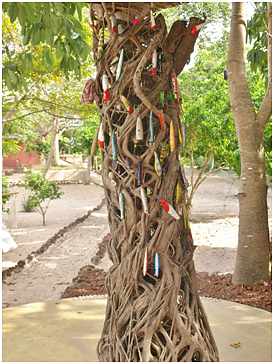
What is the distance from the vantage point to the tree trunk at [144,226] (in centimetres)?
178

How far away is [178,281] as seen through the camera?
6.01 ft

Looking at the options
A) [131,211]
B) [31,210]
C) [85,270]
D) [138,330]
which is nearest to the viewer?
[138,330]

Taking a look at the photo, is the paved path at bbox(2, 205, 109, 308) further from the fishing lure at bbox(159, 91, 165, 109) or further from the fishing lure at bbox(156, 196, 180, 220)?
the fishing lure at bbox(159, 91, 165, 109)

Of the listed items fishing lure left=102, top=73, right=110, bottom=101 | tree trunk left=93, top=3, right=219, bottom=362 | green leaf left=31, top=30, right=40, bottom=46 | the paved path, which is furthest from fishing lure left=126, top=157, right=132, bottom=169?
the paved path

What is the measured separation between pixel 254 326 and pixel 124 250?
1284 millimetres

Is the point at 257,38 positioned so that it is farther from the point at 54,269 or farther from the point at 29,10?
the point at 54,269

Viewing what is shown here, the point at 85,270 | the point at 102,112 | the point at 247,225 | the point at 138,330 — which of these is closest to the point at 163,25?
the point at 102,112

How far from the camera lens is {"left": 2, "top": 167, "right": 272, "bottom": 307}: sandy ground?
193 inches

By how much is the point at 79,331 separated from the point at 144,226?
3.47 ft

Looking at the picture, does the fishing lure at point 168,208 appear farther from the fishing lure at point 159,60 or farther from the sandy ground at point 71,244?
the sandy ground at point 71,244

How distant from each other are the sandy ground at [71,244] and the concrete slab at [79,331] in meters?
1.71

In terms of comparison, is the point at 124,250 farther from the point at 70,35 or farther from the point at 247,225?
the point at 247,225

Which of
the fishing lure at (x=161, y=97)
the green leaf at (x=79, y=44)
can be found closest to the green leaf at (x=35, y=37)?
the green leaf at (x=79, y=44)

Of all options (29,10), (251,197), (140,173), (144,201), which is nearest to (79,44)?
(29,10)
